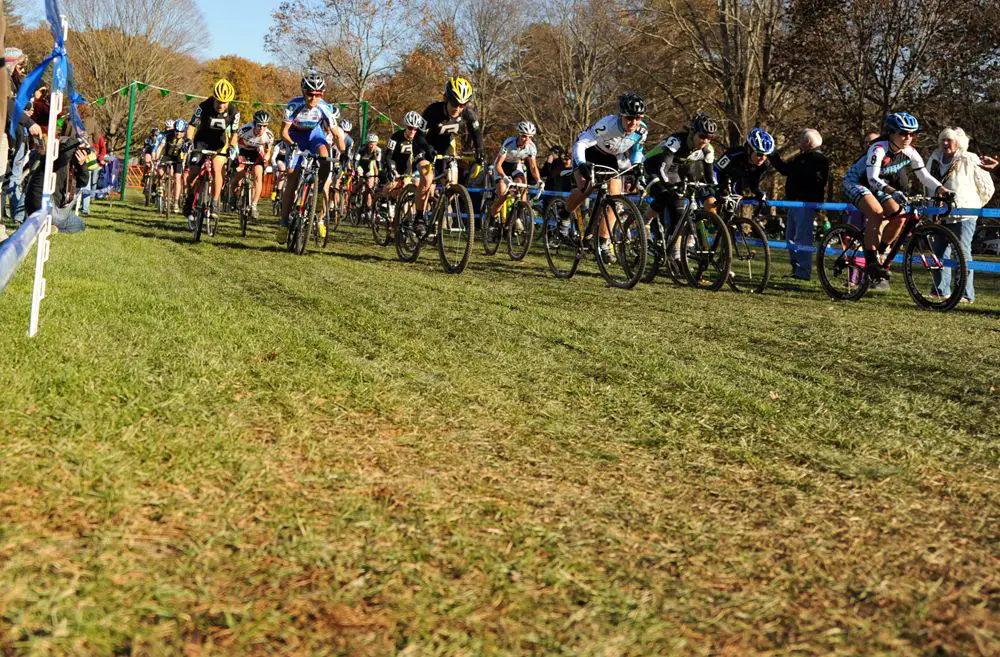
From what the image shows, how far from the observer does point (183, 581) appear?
203cm

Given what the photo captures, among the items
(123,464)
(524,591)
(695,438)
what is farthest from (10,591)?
(695,438)

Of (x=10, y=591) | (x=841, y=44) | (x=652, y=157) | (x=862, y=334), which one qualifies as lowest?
(x=10, y=591)

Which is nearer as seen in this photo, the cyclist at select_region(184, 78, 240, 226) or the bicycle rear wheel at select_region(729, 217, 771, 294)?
the bicycle rear wheel at select_region(729, 217, 771, 294)

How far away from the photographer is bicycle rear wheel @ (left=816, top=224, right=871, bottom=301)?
390 inches

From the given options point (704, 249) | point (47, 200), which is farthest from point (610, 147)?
point (47, 200)

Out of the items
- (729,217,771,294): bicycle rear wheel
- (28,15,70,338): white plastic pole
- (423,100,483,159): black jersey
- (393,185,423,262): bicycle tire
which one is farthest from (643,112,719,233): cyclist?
(28,15,70,338): white plastic pole

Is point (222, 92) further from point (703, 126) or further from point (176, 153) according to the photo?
point (703, 126)

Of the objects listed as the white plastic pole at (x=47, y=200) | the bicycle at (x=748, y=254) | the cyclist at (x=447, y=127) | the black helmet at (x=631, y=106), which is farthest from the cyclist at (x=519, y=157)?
the white plastic pole at (x=47, y=200)

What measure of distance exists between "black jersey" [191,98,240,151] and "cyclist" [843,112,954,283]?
790 centimetres

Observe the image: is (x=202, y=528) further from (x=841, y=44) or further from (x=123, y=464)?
(x=841, y=44)

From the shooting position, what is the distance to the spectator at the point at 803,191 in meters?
12.0

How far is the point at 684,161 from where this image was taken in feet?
33.7

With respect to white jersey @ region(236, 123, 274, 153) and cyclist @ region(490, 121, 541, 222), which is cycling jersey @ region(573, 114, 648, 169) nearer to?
cyclist @ region(490, 121, 541, 222)

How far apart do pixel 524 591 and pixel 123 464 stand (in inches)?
50.1
